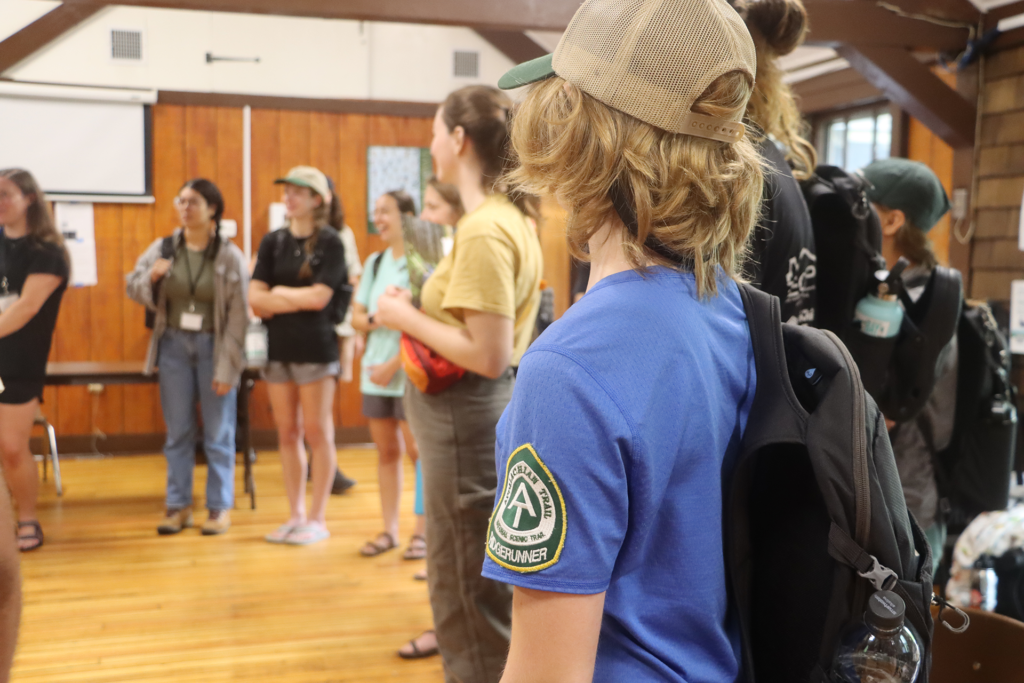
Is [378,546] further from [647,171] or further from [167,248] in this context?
[647,171]

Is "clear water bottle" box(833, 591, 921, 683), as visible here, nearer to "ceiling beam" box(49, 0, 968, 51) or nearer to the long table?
"ceiling beam" box(49, 0, 968, 51)

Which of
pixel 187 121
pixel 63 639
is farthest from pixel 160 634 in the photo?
pixel 187 121

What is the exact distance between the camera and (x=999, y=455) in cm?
205

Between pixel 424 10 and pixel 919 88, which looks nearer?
pixel 424 10

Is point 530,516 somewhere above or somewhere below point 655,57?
below

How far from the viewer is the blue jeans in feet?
13.6

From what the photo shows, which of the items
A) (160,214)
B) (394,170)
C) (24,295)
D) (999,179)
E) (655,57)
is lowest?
(24,295)

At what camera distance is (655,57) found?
76 centimetres

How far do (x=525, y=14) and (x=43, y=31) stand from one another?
3.70 m

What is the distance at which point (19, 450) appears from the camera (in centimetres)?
365

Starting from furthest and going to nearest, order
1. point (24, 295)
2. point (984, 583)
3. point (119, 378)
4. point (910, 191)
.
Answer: point (119, 378) → point (24, 295) → point (984, 583) → point (910, 191)

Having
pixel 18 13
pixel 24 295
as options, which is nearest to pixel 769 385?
pixel 24 295

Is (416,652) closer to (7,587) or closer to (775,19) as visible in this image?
(7,587)

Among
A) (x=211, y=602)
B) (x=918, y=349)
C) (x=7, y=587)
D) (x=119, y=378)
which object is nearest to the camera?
(x=7, y=587)
